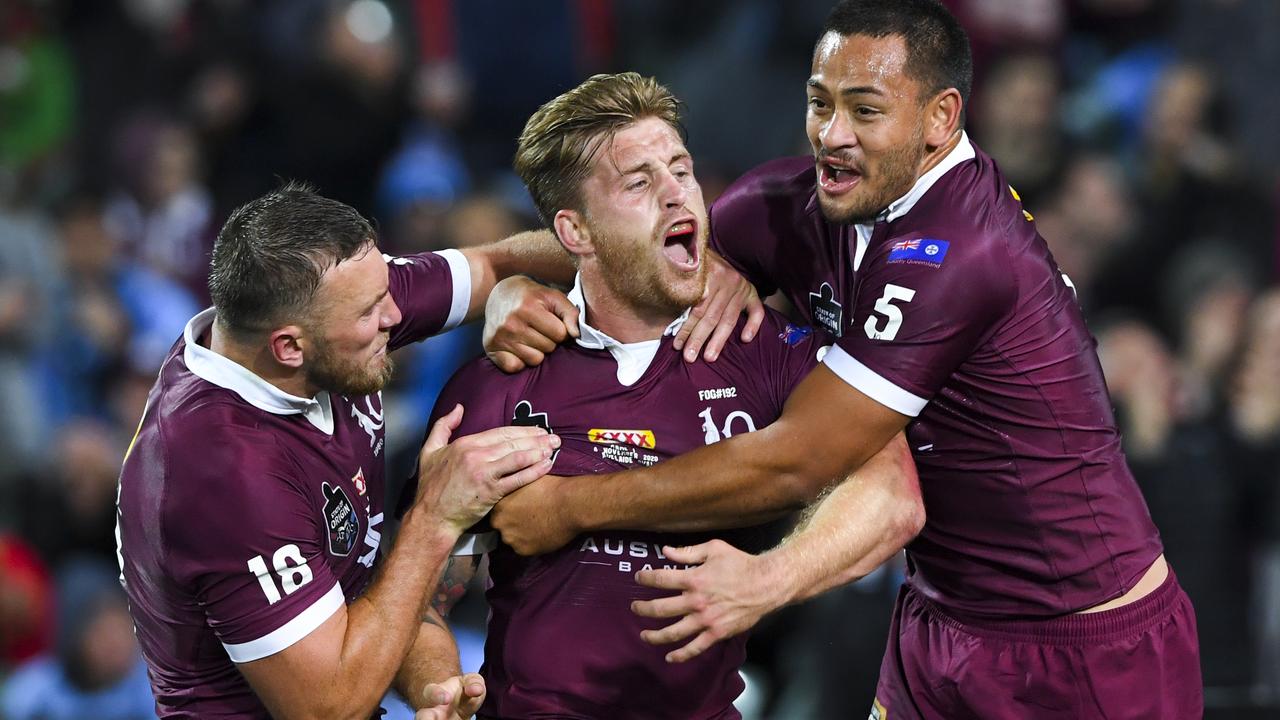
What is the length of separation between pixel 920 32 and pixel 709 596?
4.70ft

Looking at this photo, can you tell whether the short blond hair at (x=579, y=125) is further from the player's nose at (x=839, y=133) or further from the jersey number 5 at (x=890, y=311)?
the jersey number 5 at (x=890, y=311)

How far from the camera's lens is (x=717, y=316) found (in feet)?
13.3

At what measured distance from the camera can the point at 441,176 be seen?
30.4 ft

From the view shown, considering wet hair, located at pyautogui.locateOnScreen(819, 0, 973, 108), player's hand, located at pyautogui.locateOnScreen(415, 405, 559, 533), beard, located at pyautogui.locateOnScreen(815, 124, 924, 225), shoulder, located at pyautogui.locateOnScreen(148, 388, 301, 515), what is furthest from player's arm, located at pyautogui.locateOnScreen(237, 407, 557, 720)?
wet hair, located at pyautogui.locateOnScreen(819, 0, 973, 108)

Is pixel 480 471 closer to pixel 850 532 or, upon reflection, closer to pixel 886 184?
pixel 850 532

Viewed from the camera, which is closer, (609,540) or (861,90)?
(861,90)

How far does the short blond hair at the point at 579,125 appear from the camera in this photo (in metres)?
4.04

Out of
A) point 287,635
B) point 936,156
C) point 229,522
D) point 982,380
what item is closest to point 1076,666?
point 982,380

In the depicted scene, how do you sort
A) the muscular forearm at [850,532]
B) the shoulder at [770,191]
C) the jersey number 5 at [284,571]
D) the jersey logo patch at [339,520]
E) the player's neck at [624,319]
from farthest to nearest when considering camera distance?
the shoulder at [770,191]
the player's neck at [624,319]
the jersey logo patch at [339,520]
the jersey number 5 at [284,571]
the muscular forearm at [850,532]

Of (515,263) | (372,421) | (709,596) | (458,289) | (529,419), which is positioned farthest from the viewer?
(515,263)

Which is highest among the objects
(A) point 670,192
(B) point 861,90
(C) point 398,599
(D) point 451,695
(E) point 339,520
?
(B) point 861,90

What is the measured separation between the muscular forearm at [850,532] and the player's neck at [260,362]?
1.21m

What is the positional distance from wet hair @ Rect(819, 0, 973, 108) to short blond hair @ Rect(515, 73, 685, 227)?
50 cm

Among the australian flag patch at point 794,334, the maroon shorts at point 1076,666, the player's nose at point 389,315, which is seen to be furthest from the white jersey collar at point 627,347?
the maroon shorts at point 1076,666
